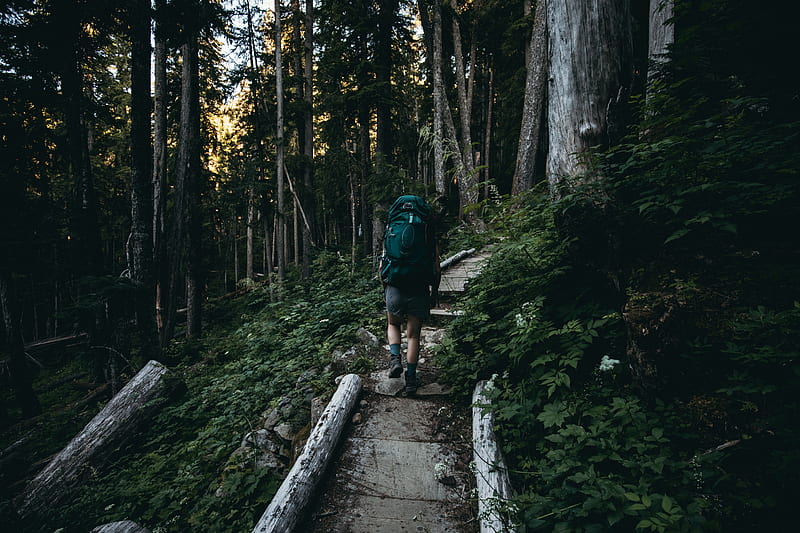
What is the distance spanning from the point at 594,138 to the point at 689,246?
53.8 inches

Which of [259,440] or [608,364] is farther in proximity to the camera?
[259,440]

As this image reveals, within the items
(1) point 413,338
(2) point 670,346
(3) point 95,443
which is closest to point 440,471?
(1) point 413,338

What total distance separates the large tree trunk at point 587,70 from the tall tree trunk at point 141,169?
787 cm

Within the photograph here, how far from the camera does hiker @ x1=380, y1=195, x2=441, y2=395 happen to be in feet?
12.4

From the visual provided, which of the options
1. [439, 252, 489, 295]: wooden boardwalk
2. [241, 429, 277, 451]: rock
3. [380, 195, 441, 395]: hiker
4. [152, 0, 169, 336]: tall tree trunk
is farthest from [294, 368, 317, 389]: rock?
[152, 0, 169, 336]: tall tree trunk

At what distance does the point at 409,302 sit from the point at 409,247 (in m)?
0.67

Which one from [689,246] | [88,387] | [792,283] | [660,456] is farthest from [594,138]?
[88,387]

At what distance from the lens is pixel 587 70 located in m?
3.15

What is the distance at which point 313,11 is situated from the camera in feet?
42.8

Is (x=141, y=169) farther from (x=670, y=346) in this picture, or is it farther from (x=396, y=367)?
(x=670, y=346)

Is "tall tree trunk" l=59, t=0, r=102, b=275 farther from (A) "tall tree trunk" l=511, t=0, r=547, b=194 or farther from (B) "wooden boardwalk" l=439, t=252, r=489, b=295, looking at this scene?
(A) "tall tree trunk" l=511, t=0, r=547, b=194

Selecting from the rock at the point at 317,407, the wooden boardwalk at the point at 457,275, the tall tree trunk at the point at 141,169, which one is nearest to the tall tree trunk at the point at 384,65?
the wooden boardwalk at the point at 457,275

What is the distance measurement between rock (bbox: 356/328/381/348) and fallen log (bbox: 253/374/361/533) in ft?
4.64

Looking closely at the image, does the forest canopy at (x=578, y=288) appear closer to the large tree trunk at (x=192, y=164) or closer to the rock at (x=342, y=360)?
the large tree trunk at (x=192, y=164)
